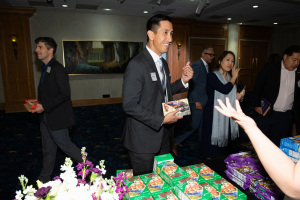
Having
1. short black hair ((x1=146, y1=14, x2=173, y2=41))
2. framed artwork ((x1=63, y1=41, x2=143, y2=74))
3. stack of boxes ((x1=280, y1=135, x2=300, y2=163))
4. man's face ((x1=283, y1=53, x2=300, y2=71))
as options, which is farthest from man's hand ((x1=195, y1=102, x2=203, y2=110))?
framed artwork ((x1=63, y1=41, x2=143, y2=74))

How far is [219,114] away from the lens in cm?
284

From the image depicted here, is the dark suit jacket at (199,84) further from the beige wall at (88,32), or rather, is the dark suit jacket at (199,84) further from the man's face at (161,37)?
the beige wall at (88,32)

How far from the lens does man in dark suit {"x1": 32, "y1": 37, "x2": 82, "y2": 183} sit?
2370 mm

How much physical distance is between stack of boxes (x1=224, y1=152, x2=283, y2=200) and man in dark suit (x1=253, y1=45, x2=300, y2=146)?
1560 millimetres

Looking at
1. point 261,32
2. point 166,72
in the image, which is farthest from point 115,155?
point 261,32

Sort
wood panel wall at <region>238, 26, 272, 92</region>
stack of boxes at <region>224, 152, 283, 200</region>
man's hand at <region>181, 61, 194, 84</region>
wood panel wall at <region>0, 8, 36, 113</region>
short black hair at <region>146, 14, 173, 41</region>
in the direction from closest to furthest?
1. stack of boxes at <region>224, 152, 283, 200</region>
2. short black hair at <region>146, 14, 173, 41</region>
3. man's hand at <region>181, 61, 194, 84</region>
4. wood panel wall at <region>0, 8, 36, 113</region>
5. wood panel wall at <region>238, 26, 272, 92</region>

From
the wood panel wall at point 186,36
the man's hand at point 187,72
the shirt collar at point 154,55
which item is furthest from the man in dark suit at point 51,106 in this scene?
the wood panel wall at point 186,36

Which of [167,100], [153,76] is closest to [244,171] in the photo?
[167,100]

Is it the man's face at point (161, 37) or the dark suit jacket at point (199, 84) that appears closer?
the man's face at point (161, 37)

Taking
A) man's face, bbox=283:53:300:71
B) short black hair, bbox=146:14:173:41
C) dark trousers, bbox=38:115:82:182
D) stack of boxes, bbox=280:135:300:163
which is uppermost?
short black hair, bbox=146:14:173:41

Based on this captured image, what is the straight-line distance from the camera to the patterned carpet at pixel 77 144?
295 cm

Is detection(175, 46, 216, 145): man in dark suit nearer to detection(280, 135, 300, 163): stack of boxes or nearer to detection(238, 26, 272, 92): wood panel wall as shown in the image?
detection(280, 135, 300, 163): stack of boxes

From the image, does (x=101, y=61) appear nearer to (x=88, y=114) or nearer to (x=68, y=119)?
(x=88, y=114)

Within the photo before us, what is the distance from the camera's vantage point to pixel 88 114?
6406mm
